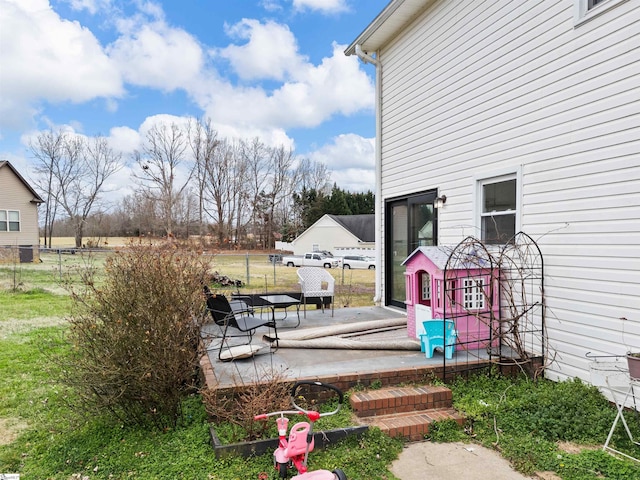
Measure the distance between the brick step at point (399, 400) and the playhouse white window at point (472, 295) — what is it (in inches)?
47.8

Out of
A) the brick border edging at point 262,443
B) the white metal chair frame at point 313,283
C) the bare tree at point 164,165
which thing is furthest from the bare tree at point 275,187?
the brick border edging at point 262,443

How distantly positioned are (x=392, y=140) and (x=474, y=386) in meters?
4.63

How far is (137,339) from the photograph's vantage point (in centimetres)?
307

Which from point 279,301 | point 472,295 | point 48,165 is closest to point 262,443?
point 472,295

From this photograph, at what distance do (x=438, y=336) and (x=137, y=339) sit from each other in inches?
114

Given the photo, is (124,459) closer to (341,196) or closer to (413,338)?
(413,338)

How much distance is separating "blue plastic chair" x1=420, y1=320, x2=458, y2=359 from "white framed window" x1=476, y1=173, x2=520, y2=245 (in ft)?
4.41

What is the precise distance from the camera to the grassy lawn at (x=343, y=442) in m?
2.70

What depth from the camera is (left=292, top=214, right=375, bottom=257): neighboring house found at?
122 feet

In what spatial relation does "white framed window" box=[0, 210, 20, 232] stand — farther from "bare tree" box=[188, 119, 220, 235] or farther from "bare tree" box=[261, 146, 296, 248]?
"bare tree" box=[261, 146, 296, 248]


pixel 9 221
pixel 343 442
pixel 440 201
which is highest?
pixel 9 221

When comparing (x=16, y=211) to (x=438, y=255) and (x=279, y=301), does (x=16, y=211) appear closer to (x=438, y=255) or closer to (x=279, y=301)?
(x=279, y=301)

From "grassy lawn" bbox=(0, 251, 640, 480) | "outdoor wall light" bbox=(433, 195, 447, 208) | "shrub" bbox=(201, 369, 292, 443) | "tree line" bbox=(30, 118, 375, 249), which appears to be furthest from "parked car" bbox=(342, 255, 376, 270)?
"shrub" bbox=(201, 369, 292, 443)

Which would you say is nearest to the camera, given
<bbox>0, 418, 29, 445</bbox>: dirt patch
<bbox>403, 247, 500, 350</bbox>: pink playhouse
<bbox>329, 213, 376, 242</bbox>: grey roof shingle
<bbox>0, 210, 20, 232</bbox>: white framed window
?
<bbox>0, 418, 29, 445</bbox>: dirt patch
